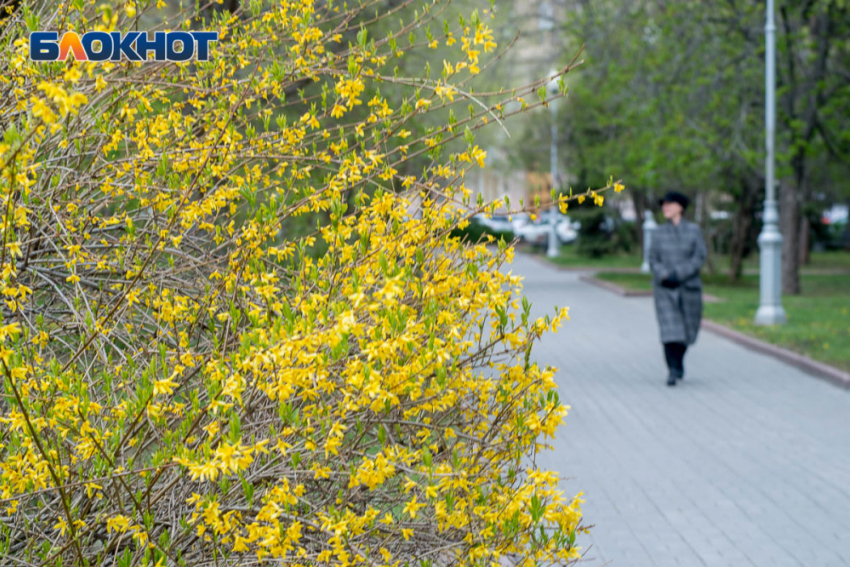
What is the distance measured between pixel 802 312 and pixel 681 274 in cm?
837

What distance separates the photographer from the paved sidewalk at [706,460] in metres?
5.55

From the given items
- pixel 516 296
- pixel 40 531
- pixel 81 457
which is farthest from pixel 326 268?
pixel 40 531

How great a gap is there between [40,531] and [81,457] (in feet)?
0.94

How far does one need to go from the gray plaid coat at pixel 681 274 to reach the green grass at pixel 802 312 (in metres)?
1.77

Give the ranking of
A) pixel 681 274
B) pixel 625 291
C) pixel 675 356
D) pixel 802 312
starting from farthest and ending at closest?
pixel 625 291
pixel 802 312
pixel 675 356
pixel 681 274

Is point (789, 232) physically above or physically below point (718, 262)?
above

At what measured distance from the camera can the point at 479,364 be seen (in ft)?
11.5

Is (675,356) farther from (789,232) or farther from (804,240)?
(804,240)

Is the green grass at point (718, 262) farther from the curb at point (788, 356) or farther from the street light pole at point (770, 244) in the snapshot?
the curb at point (788, 356)

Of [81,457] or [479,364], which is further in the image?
[479,364]

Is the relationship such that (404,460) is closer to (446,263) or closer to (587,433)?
(446,263)

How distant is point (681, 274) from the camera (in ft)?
34.6

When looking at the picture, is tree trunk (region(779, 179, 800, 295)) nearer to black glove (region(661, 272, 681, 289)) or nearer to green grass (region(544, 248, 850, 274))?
green grass (region(544, 248, 850, 274))

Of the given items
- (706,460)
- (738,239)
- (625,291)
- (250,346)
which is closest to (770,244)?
(625,291)
